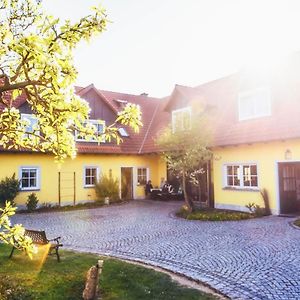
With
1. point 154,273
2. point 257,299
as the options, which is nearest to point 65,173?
point 154,273

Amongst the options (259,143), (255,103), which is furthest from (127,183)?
(259,143)

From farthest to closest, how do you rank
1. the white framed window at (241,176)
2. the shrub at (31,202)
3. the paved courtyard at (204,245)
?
1. the shrub at (31,202)
2. the white framed window at (241,176)
3. the paved courtyard at (204,245)

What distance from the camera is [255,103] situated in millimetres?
18297

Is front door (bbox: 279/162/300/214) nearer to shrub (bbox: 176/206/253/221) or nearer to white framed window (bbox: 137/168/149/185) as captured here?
shrub (bbox: 176/206/253/221)

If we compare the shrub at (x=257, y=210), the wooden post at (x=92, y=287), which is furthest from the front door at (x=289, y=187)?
the wooden post at (x=92, y=287)

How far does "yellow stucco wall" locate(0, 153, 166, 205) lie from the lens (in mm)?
20031

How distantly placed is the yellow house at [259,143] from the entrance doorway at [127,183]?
711 cm

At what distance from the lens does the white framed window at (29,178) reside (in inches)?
800

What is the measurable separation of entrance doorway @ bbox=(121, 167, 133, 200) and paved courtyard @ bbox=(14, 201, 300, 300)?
7440 mm

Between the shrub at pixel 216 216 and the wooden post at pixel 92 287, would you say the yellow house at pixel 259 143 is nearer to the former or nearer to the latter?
the shrub at pixel 216 216

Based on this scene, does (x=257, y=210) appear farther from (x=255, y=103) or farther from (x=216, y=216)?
(x=255, y=103)

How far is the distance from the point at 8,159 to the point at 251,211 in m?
13.0

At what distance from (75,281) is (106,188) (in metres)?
15.6

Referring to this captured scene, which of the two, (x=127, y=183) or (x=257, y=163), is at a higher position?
(x=257, y=163)
